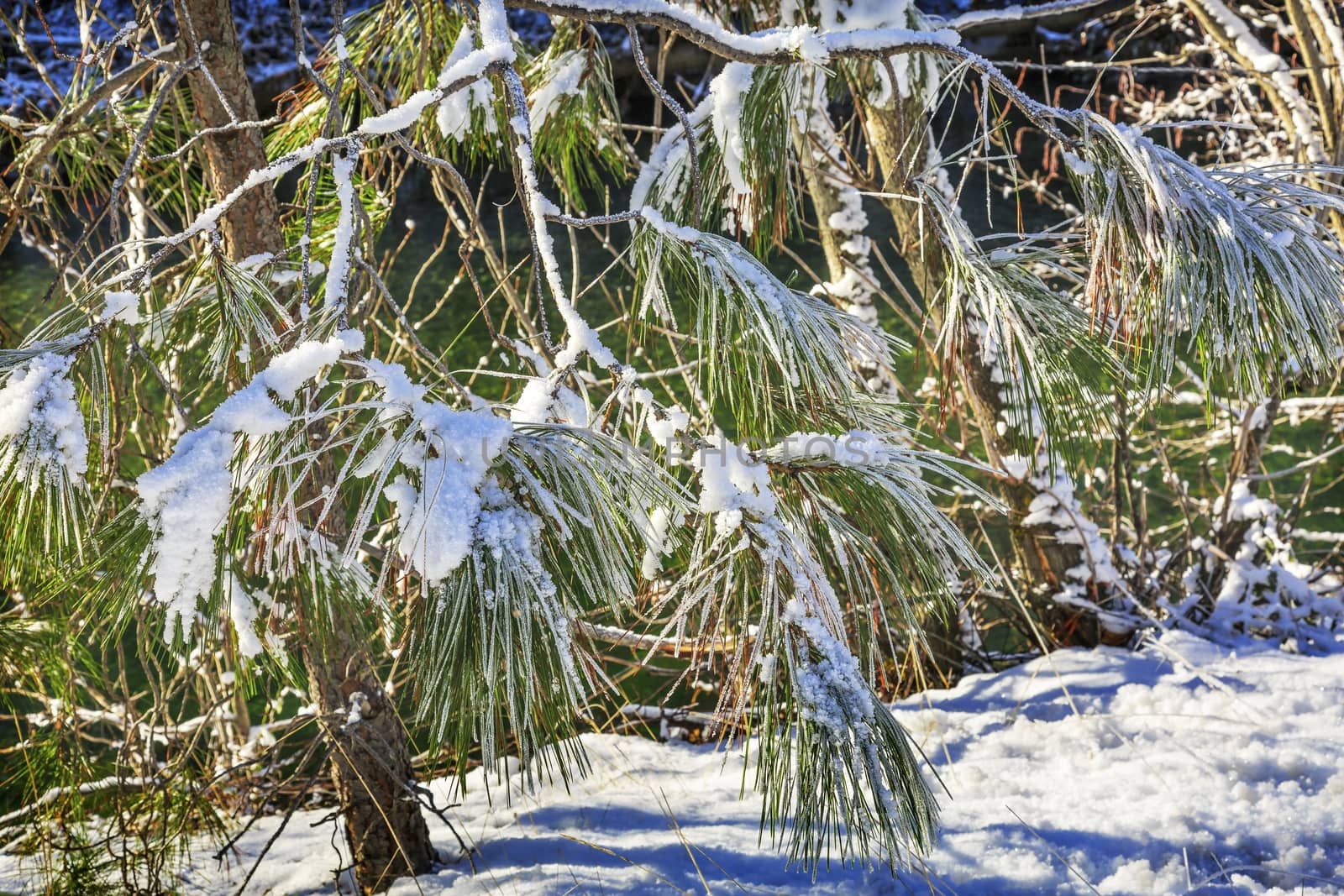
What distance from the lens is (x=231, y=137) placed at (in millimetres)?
1272

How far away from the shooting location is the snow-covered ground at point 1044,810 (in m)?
1.45

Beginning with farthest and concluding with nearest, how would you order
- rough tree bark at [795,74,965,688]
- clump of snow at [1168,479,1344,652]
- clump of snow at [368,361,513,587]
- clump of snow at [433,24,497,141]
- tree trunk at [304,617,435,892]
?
clump of snow at [1168,479,1344,652]
rough tree bark at [795,74,965,688]
clump of snow at [433,24,497,141]
tree trunk at [304,617,435,892]
clump of snow at [368,361,513,587]

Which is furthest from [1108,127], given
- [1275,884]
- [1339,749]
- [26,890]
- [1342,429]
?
[1342,429]

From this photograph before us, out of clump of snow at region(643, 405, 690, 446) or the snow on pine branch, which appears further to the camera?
the snow on pine branch

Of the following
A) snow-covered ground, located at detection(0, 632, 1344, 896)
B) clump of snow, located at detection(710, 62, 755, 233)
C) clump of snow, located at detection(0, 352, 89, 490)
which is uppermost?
clump of snow, located at detection(710, 62, 755, 233)

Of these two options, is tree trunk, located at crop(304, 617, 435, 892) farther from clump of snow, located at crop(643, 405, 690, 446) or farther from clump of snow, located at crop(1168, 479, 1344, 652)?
clump of snow, located at crop(1168, 479, 1344, 652)

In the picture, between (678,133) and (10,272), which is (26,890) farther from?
(10,272)

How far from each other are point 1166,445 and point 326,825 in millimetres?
3206

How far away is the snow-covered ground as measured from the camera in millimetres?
1452

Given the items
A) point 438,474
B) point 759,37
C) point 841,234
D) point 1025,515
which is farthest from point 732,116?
point 1025,515

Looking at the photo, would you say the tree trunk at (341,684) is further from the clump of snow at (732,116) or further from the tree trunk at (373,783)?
the clump of snow at (732,116)

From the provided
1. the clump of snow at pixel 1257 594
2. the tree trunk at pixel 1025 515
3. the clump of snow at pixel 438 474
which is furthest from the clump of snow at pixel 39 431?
the clump of snow at pixel 1257 594

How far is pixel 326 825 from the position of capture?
1921mm

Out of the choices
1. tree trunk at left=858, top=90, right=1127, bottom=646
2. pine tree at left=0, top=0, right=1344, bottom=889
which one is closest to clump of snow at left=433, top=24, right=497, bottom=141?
pine tree at left=0, top=0, right=1344, bottom=889
